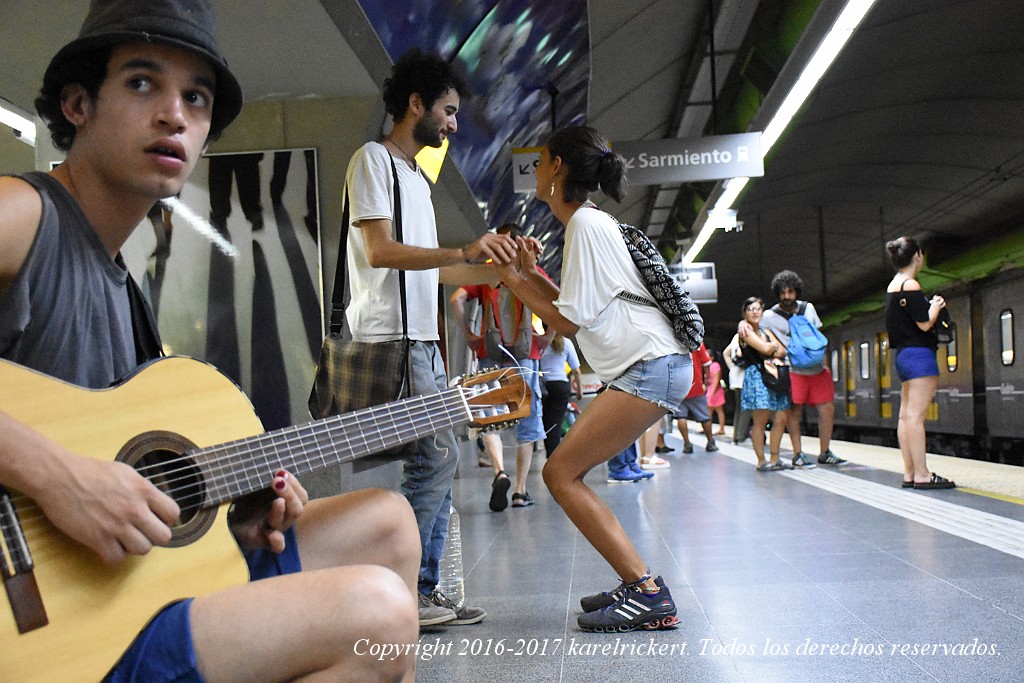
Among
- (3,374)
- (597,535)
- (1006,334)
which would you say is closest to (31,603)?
(3,374)

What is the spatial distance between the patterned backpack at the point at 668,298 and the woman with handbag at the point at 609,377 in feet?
0.08

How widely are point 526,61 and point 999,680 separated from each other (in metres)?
7.90

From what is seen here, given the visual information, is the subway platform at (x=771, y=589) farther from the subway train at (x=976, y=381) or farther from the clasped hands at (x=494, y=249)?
the subway train at (x=976, y=381)

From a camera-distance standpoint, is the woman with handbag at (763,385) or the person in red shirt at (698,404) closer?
the woman with handbag at (763,385)

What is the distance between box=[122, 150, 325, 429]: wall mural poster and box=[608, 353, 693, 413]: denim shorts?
3.34 m

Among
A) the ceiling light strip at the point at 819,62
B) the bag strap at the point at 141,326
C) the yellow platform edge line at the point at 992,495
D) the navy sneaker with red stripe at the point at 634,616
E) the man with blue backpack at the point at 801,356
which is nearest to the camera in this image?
the bag strap at the point at 141,326

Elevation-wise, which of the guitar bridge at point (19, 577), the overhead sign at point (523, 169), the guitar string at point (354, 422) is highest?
the overhead sign at point (523, 169)

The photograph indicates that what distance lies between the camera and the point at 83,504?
3.64 feet

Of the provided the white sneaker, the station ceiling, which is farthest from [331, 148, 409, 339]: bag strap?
the white sneaker

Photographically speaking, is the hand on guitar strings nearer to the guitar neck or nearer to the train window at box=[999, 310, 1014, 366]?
the guitar neck

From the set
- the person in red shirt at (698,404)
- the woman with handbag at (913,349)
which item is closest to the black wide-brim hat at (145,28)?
the woman with handbag at (913,349)

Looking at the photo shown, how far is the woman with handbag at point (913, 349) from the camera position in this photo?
6855mm

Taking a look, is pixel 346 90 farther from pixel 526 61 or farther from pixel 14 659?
pixel 14 659

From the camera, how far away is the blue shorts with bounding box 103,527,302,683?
1.11 m
